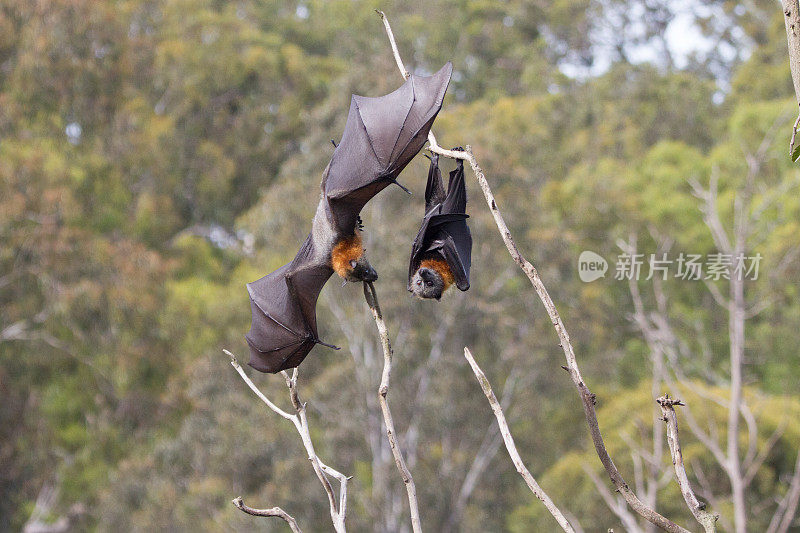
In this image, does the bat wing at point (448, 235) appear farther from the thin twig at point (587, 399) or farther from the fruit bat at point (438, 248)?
the thin twig at point (587, 399)

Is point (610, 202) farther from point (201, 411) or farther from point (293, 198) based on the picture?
point (201, 411)

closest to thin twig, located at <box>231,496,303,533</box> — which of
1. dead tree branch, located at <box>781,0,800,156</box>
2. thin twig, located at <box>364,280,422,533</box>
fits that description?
thin twig, located at <box>364,280,422,533</box>

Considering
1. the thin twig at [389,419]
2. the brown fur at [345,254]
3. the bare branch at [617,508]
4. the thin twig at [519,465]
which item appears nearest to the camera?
the thin twig at [519,465]

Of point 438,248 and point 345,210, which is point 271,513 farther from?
point 438,248

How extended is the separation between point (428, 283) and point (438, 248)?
0.14 meters

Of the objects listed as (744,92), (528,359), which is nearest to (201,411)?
(528,359)

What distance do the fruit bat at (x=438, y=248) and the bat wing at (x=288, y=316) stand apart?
0.25 m

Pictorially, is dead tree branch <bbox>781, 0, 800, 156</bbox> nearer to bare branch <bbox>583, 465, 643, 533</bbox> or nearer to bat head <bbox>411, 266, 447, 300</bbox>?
bat head <bbox>411, 266, 447, 300</bbox>

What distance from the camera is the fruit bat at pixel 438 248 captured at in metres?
2.65

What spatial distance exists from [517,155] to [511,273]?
3541 mm

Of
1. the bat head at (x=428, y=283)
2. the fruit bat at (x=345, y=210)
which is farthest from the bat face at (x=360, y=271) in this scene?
the bat head at (x=428, y=283)

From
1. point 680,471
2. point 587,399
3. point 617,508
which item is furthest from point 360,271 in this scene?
point 617,508

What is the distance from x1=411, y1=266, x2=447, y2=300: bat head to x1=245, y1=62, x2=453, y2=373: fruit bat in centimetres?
19

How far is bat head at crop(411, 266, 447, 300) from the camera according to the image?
2633 mm
